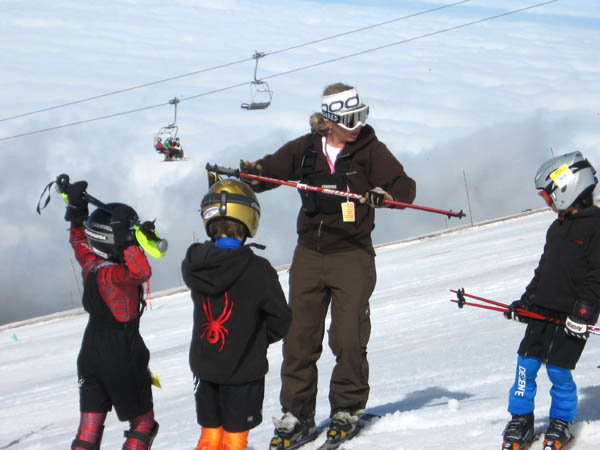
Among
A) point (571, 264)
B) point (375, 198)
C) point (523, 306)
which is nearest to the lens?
point (571, 264)

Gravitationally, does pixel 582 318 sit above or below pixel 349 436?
above

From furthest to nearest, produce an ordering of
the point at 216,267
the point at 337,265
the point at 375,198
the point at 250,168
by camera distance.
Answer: the point at 250,168 < the point at 337,265 < the point at 375,198 < the point at 216,267

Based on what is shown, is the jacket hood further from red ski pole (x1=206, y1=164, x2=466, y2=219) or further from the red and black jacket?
red ski pole (x1=206, y1=164, x2=466, y2=219)

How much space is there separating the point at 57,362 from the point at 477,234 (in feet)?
36.0

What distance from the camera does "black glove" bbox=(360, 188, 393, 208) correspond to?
459 cm

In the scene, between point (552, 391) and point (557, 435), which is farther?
point (552, 391)

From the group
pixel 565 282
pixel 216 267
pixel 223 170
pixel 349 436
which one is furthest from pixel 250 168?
pixel 565 282

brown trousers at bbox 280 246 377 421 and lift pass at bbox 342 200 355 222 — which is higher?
lift pass at bbox 342 200 355 222

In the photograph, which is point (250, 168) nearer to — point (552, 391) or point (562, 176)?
point (562, 176)

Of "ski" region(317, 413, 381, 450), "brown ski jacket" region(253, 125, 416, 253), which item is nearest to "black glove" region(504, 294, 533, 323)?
"brown ski jacket" region(253, 125, 416, 253)

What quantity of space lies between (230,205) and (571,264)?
5.97 ft

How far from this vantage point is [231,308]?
3.80m

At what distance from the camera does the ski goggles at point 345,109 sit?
5023mm

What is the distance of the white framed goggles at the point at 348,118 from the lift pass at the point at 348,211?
493 mm
